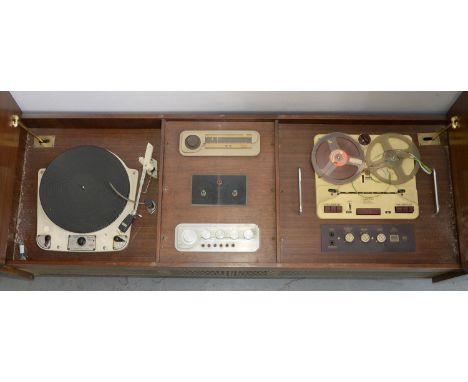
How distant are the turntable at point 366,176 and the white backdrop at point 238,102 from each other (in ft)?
0.49

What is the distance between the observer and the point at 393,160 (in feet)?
7.03

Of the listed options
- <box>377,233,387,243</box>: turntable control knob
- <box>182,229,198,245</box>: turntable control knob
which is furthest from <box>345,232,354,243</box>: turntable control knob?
<box>182,229,198,245</box>: turntable control knob

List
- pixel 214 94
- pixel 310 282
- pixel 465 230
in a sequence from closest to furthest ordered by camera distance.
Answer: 1. pixel 465 230
2. pixel 214 94
3. pixel 310 282

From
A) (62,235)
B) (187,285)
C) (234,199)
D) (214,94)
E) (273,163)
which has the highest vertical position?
(214,94)

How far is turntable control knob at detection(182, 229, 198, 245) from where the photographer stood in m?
2.03

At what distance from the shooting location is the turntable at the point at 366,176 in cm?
210

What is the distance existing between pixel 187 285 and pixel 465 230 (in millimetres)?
1286

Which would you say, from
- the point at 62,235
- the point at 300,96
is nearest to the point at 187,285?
the point at 62,235

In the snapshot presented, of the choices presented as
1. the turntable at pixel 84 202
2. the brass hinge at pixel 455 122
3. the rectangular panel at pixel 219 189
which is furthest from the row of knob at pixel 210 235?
the brass hinge at pixel 455 122

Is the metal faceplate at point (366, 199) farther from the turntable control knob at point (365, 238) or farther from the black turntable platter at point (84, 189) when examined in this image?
the black turntable platter at point (84, 189)

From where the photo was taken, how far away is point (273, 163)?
2164 mm

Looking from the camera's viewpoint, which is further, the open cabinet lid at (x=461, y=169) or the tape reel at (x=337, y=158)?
the tape reel at (x=337, y=158)

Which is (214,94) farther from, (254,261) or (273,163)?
(254,261)

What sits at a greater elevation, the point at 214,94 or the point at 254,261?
the point at 214,94
